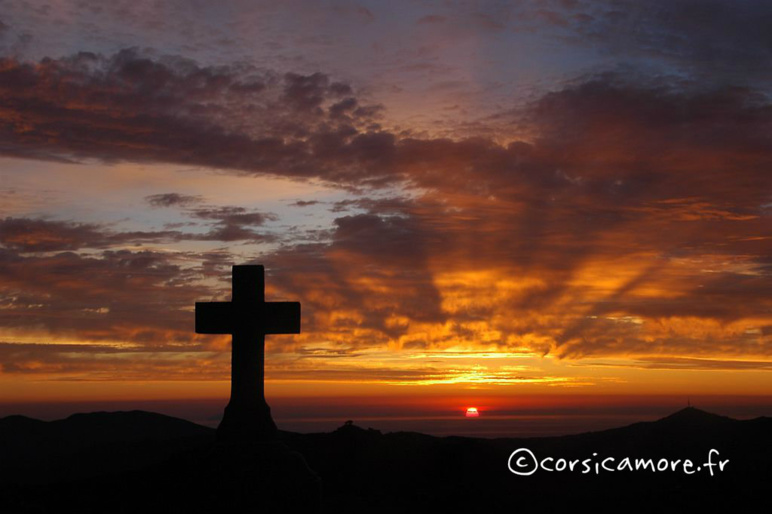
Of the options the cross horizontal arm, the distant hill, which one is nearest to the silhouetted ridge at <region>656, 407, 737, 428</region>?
the distant hill

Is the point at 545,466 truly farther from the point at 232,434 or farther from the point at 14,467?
the point at 14,467

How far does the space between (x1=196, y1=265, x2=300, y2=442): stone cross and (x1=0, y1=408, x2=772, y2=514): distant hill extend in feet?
2.54

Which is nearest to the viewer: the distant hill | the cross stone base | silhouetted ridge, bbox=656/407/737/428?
the cross stone base

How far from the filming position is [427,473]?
67.8 ft

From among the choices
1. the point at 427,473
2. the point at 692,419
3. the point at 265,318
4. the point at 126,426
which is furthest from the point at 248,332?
the point at 126,426

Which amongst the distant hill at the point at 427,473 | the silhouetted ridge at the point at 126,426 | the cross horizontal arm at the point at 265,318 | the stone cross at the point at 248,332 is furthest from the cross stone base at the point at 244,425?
the silhouetted ridge at the point at 126,426

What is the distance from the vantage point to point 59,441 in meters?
28.0

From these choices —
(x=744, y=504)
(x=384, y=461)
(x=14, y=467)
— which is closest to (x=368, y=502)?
(x=384, y=461)

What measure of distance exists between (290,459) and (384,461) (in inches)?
335

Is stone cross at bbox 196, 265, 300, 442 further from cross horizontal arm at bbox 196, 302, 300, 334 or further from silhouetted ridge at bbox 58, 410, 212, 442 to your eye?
silhouetted ridge at bbox 58, 410, 212, 442

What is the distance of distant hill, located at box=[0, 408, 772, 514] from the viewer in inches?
558

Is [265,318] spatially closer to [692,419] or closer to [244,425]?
[244,425]

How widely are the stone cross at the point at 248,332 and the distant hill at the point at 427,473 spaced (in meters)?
0.77

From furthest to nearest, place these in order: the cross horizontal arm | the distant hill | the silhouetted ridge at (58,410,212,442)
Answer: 1. the silhouetted ridge at (58,410,212,442)
2. the cross horizontal arm
3. the distant hill
